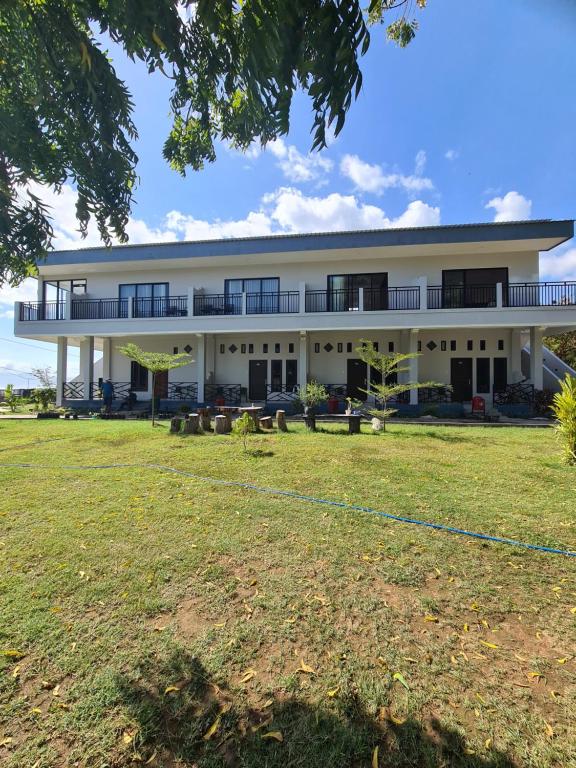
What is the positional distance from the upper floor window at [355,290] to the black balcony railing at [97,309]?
1044 cm

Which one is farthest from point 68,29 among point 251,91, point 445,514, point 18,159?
point 445,514

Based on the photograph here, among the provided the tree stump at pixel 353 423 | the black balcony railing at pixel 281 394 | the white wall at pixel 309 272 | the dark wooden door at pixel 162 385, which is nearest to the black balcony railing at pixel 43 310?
the white wall at pixel 309 272

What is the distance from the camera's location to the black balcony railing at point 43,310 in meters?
18.1

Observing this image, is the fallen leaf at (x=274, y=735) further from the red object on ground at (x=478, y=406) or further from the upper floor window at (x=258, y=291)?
the upper floor window at (x=258, y=291)

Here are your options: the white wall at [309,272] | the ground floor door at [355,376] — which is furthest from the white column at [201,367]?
the ground floor door at [355,376]

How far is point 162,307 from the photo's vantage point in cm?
1873

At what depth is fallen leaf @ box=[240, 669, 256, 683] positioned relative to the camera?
217 centimetres

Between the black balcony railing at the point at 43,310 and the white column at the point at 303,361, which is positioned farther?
the black balcony railing at the point at 43,310

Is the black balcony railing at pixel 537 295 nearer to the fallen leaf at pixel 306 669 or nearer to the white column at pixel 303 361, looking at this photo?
the white column at pixel 303 361

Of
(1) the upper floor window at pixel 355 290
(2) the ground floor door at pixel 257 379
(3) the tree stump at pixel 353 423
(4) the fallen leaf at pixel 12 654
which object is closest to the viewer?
(4) the fallen leaf at pixel 12 654

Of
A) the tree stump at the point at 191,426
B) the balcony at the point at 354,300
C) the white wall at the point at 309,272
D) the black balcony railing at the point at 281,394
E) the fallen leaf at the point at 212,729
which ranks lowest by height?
the fallen leaf at the point at 212,729

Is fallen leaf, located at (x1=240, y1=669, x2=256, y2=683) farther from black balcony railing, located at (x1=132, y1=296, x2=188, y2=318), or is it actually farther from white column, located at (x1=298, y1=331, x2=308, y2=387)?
black balcony railing, located at (x1=132, y1=296, x2=188, y2=318)

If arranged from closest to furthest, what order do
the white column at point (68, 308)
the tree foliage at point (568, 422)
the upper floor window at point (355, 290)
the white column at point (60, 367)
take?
the tree foliage at point (568, 422) → the upper floor window at point (355, 290) → the white column at point (68, 308) → the white column at point (60, 367)

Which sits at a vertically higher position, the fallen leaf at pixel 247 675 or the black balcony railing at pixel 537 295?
the black balcony railing at pixel 537 295
